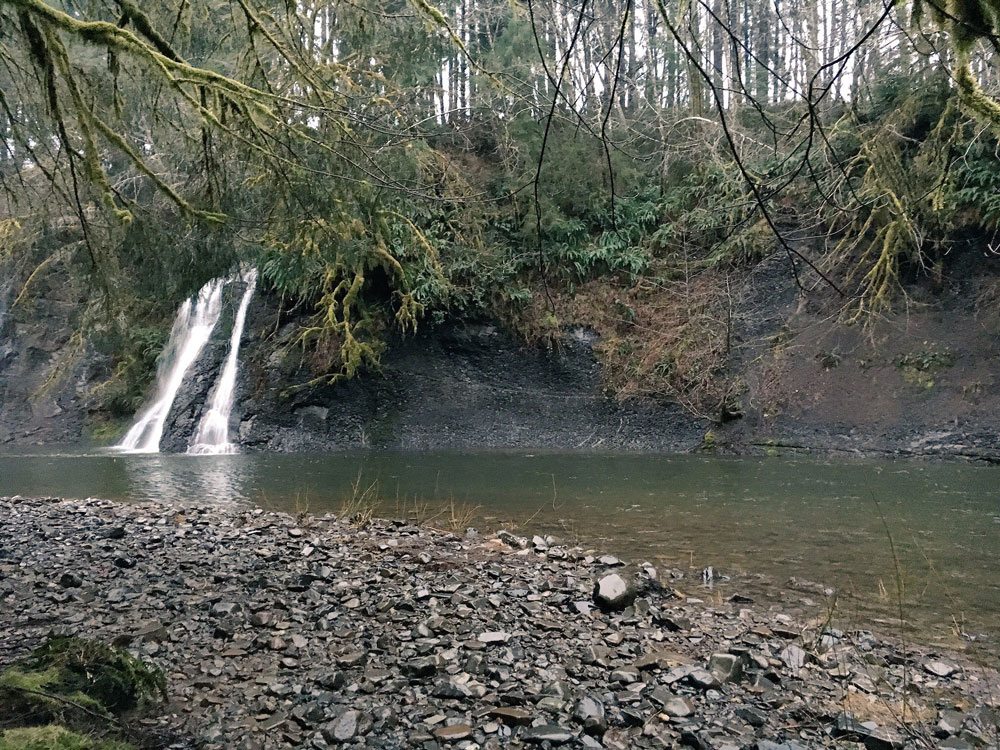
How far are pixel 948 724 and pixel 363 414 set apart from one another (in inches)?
551

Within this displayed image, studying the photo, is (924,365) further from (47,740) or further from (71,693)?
(47,740)

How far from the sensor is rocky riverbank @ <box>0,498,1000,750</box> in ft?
8.91

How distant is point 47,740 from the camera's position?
198 centimetres

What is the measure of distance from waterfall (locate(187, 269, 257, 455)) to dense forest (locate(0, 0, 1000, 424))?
1.37 meters

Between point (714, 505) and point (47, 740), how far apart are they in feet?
22.7

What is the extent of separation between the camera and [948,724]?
2.87 metres

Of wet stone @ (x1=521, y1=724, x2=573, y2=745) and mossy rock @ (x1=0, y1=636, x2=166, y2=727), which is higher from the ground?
mossy rock @ (x1=0, y1=636, x2=166, y2=727)

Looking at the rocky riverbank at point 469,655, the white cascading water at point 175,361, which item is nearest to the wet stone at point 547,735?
the rocky riverbank at point 469,655

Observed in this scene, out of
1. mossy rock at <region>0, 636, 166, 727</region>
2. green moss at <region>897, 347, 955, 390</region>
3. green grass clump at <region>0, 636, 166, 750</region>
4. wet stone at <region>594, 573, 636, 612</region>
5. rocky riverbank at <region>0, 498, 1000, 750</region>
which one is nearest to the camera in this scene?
green grass clump at <region>0, 636, 166, 750</region>

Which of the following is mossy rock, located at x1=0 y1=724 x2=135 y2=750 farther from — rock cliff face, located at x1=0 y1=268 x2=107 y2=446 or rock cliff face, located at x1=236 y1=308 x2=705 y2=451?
rock cliff face, located at x1=0 y1=268 x2=107 y2=446

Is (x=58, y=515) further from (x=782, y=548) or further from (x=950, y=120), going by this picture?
(x=950, y=120)

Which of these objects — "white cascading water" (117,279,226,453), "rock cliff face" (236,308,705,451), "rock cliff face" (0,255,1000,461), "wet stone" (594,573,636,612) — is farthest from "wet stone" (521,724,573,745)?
"white cascading water" (117,279,226,453)

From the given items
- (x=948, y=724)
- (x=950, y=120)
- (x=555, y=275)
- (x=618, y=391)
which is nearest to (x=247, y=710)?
(x=948, y=724)

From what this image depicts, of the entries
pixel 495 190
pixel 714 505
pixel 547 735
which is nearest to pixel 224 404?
pixel 495 190
